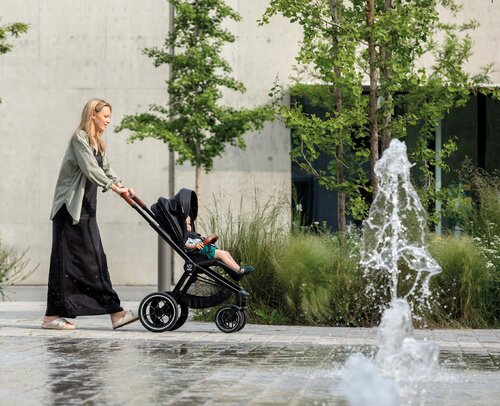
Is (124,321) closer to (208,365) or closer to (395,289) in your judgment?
(395,289)

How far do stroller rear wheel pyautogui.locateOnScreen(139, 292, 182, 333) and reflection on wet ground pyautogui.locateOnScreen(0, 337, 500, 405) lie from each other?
0.76 meters

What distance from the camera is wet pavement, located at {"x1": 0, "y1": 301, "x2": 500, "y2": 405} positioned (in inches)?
272

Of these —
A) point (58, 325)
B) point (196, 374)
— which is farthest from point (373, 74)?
point (196, 374)

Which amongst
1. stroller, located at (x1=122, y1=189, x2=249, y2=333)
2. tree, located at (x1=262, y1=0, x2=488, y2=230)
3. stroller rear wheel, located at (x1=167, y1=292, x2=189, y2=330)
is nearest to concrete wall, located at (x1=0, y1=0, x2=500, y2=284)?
tree, located at (x1=262, y1=0, x2=488, y2=230)

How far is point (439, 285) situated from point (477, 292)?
37 cm

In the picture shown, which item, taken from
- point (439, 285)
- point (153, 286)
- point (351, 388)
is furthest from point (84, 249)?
point (153, 286)

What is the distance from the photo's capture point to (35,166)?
76.8ft

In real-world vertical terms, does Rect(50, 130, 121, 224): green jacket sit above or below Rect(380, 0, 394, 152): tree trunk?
below

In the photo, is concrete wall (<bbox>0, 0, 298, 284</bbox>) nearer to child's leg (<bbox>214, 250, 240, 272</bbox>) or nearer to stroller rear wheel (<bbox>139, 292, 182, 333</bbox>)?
child's leg (<bbox>214, 250, 240, 272</bbox>)

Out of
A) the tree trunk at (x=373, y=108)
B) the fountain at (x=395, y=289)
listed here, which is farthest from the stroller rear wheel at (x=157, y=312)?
the tree trunk at (x=373, y=108)

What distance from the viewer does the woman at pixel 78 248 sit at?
1112cm

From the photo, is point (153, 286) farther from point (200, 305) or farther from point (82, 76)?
point (200, 305)

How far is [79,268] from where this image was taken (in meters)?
11.2

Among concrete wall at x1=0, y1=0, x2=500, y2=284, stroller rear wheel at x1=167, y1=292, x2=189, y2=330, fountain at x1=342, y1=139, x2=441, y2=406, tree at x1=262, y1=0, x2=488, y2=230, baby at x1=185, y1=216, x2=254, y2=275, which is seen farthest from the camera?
concrete wall at x1=0, y1=0, x2=500, y2=284
